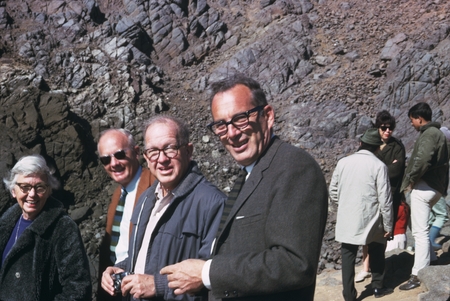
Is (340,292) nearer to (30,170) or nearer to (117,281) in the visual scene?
(117,281)

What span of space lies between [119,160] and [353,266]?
3.57 m

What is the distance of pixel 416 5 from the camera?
959 inches

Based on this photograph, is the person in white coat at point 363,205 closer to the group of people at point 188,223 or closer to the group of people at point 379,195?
the group of people at point 379,195

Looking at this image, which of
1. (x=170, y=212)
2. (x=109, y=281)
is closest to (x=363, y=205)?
(x=170, y=212)

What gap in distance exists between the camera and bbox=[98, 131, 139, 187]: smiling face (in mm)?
4125

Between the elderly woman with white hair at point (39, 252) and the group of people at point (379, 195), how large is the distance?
3.66 metres

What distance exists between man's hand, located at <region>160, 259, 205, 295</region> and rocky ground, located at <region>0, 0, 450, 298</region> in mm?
12193

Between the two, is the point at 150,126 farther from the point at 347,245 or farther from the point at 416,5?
the point at 416,5

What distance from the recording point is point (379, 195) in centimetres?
612

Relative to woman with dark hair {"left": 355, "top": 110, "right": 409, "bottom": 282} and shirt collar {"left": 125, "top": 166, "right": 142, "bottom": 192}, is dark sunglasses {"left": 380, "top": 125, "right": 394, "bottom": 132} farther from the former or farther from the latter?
shirt collar {"left": 125, "top": 166, "right": 142, "bottom": 192}

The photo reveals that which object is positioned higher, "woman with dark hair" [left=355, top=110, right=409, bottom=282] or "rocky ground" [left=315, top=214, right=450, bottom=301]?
"woman with dark hair" [left=355, top=110, right=409, bottom=282]

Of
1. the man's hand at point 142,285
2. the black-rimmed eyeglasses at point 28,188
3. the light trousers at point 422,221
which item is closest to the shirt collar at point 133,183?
the black-rimmed eyeglasses at point 28,188

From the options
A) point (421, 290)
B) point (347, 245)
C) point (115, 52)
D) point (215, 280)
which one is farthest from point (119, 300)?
point (115, 52)

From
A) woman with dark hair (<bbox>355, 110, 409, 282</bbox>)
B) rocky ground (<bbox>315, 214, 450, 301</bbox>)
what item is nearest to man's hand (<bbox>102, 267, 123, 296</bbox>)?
rocky ground (<bbox>315, 214, 450, 301</bbox>)
